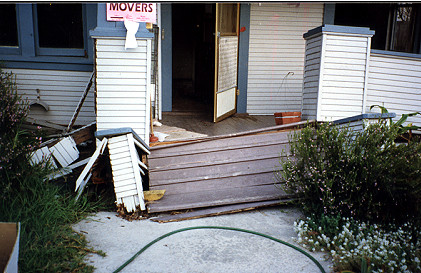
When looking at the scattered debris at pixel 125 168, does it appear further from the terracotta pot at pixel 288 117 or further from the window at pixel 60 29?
the window at pixel 60 29

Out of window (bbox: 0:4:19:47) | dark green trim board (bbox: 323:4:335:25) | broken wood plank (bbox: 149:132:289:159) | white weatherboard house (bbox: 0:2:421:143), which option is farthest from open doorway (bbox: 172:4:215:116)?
broken wood plank (bbox: 149:132:289:159)

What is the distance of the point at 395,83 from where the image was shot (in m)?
5.39

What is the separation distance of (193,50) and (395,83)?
666 cm

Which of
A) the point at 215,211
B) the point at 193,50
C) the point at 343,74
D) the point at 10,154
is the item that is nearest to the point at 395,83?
the point at 343,74

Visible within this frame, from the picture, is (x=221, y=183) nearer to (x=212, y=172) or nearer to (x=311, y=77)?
(x=212, y=172)

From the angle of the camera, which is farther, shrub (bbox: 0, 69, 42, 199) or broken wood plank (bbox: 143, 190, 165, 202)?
broken wood plank (bbox: 143, 190, 165, 202)

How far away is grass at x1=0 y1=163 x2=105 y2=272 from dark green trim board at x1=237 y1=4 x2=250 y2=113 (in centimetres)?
417

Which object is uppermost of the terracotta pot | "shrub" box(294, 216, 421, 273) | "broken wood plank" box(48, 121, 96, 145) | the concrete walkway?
the terracotta pot

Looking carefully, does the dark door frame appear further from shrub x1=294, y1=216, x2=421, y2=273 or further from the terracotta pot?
shrub x1=294, y1=216, x2=421, y2=273

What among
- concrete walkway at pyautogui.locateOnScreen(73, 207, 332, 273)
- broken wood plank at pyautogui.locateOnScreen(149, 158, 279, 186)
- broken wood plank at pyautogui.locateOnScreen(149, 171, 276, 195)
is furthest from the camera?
broken wood plank at pyautogui.locateOnScreen(149, 158, 279, 186)

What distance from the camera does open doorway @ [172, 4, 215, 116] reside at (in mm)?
10227

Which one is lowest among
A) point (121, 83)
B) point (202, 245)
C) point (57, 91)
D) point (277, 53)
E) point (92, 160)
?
point (202, 245)

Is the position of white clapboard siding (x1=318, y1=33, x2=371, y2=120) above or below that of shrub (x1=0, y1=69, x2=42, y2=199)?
above

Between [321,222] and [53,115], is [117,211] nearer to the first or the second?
[321,222]
